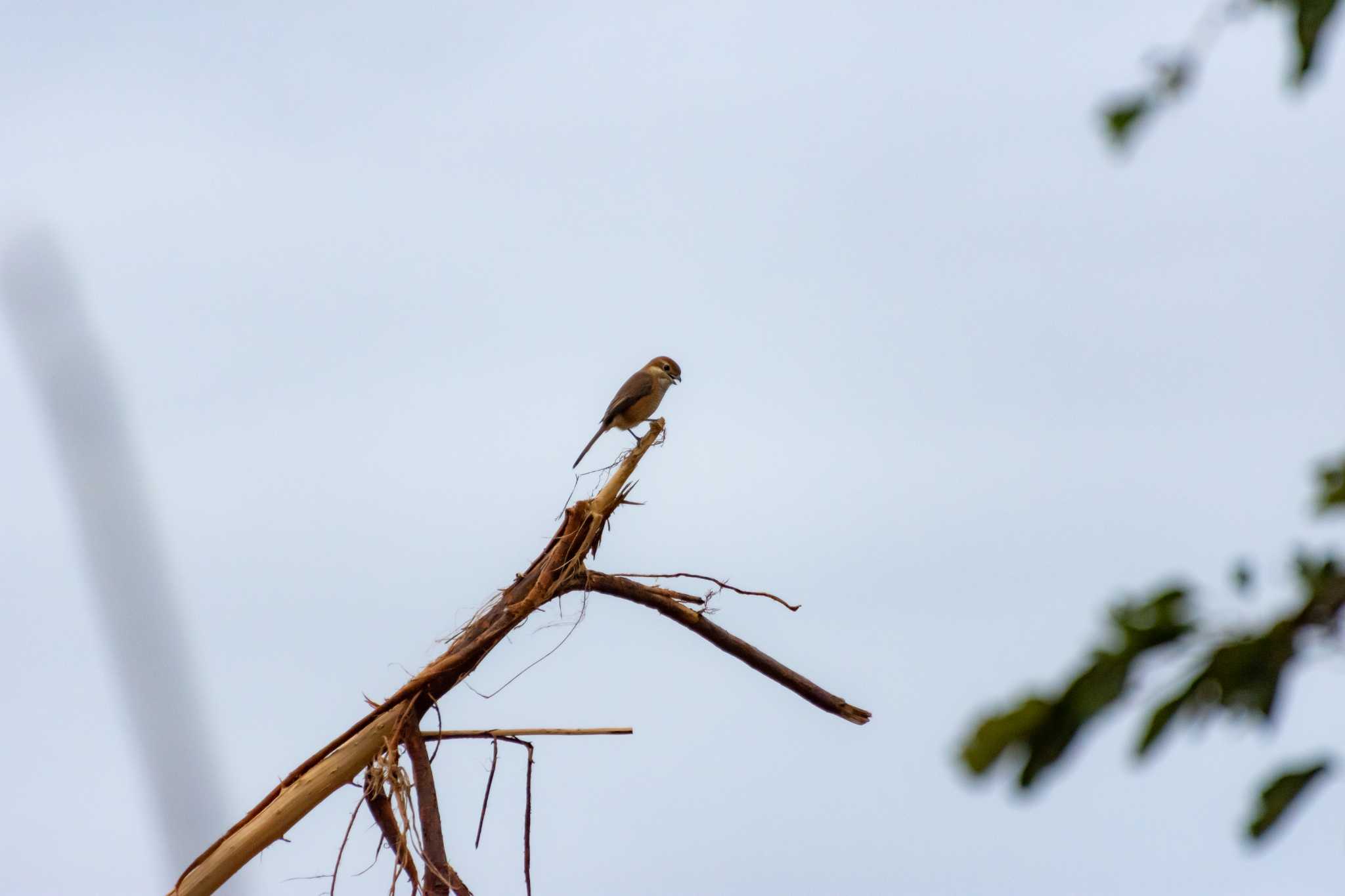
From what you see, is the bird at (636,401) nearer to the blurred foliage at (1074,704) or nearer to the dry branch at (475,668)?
the dry branch at (475,668)

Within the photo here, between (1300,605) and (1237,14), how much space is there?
794 millimetres

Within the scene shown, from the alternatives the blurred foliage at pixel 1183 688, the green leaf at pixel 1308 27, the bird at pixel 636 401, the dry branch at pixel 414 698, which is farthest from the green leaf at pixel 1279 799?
the bird at pixel 636 401

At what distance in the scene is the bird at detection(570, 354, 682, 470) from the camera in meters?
11.5

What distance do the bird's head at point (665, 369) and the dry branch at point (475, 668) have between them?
23.0 ft

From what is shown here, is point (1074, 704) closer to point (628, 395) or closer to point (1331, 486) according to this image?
point (1331, 486)

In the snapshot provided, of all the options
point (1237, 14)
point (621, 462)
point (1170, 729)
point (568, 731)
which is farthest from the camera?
point (621, 462)

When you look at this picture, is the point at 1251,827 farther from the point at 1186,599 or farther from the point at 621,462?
the point at 621,462

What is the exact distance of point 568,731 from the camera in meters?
4.14

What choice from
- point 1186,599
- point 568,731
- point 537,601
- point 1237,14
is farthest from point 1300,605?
point 537,601

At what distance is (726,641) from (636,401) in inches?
271

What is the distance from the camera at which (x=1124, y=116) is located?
1.86 metres

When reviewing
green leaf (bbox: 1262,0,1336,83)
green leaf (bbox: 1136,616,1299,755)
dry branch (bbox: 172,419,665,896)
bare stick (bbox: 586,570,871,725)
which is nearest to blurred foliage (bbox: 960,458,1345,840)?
green leaf (bbox: 1136,616,1299,755)

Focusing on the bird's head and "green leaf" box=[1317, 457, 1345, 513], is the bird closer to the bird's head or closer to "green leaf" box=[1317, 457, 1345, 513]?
the bird's head

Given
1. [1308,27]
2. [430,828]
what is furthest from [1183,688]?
[430,828]
